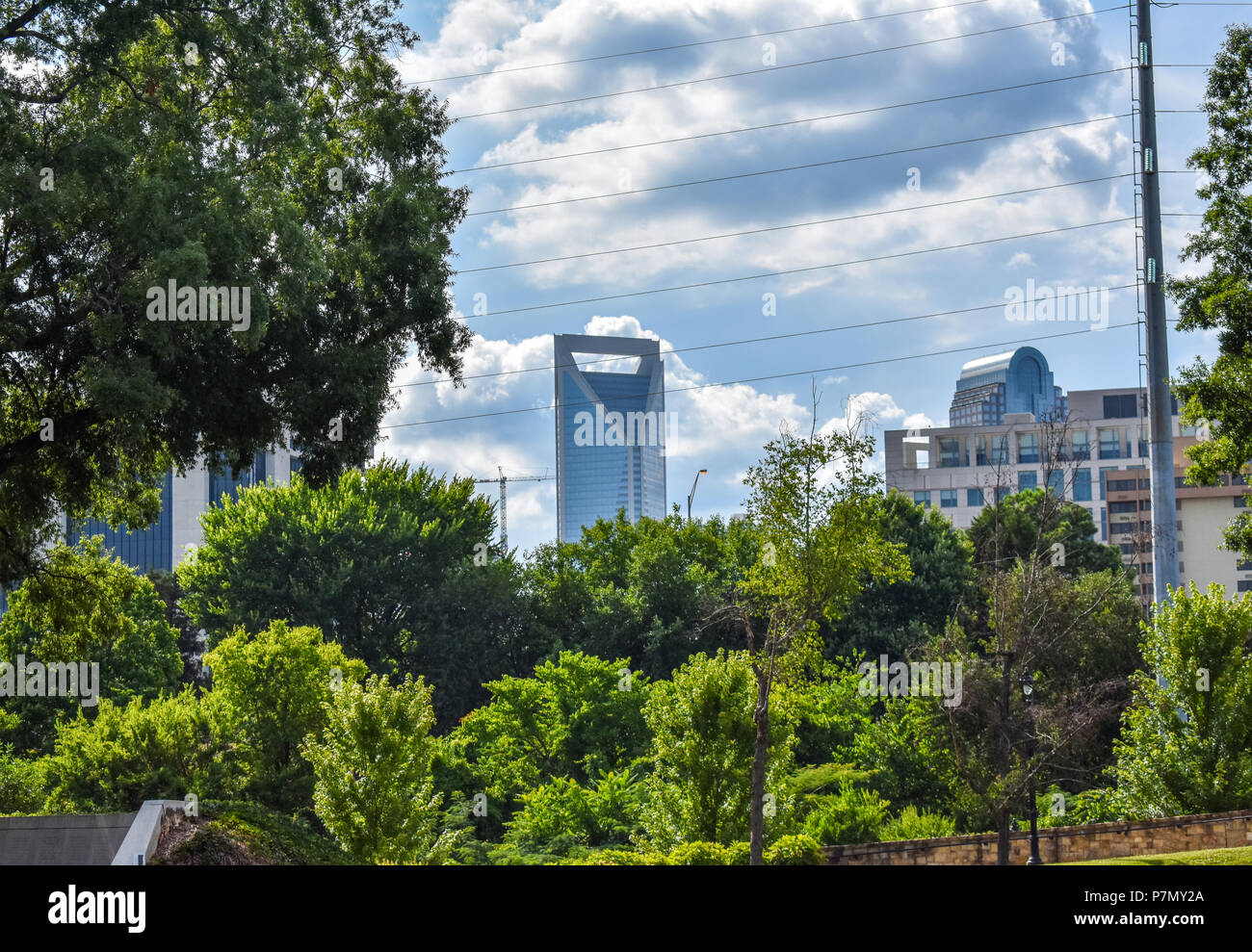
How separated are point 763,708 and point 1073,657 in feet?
89.4

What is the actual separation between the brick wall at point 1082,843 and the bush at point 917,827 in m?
5.81

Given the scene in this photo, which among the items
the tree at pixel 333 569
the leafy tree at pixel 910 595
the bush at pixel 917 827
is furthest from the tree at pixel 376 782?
the leafy tree at pixel 910 595

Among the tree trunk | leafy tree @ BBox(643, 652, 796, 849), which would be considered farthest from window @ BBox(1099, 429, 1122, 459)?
the tree trunk

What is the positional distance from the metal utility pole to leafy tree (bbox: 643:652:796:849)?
34.3 feet

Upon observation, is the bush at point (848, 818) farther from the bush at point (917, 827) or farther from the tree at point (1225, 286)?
the tree at point (1225, 286)

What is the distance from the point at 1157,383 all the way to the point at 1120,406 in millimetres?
124416

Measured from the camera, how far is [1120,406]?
14838 centimetres

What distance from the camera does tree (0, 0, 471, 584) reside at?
18375 mm

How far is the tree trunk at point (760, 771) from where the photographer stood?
2447 cm

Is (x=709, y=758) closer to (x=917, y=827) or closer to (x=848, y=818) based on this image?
(x=848, y=818)

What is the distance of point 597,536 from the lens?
66.0 metres

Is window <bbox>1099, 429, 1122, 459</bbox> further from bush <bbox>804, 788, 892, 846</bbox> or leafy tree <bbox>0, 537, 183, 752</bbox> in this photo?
bush <bbox>804, 788, 892, 846</bbox>

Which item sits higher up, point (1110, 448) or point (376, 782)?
point (1110, 448)

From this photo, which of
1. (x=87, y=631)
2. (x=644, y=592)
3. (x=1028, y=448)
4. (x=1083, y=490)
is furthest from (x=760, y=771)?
(x=1083, y=490)
